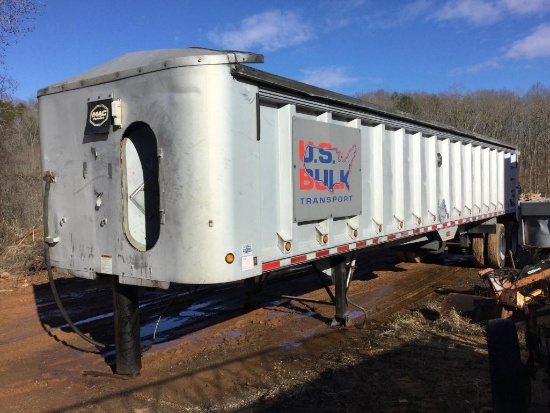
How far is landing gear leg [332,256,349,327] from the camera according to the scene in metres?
6.71

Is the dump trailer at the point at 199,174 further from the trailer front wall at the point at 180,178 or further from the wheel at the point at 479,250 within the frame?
the wheel at the point at 479,250

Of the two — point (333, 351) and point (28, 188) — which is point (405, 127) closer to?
point (333, 351)

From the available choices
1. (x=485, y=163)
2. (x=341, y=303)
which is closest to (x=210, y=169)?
(x=341, y=303)

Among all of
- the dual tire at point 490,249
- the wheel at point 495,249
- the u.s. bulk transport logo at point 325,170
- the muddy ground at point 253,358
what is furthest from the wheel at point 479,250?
the u.s. bulk transport logo at point 325,170

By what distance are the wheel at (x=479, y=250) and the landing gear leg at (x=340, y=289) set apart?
6099mm

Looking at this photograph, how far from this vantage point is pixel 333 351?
5.93 metres

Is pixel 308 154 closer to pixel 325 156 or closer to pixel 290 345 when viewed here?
pixel 325 156

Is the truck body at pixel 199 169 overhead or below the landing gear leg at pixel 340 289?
overhead

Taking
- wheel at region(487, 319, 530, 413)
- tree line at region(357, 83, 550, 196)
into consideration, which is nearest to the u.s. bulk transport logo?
wheel at region(487, 319, 530, 413)

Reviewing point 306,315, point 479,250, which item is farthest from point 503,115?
point 306,315

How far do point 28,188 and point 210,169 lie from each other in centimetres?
1863

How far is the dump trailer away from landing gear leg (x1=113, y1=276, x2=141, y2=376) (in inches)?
0.5

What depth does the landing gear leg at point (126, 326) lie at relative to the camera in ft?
16.1

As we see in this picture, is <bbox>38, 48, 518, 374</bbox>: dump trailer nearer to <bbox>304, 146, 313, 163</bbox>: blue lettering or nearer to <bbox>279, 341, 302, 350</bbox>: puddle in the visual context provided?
<bbox>304, 146, 313, 163</bbox>: blue lettering
